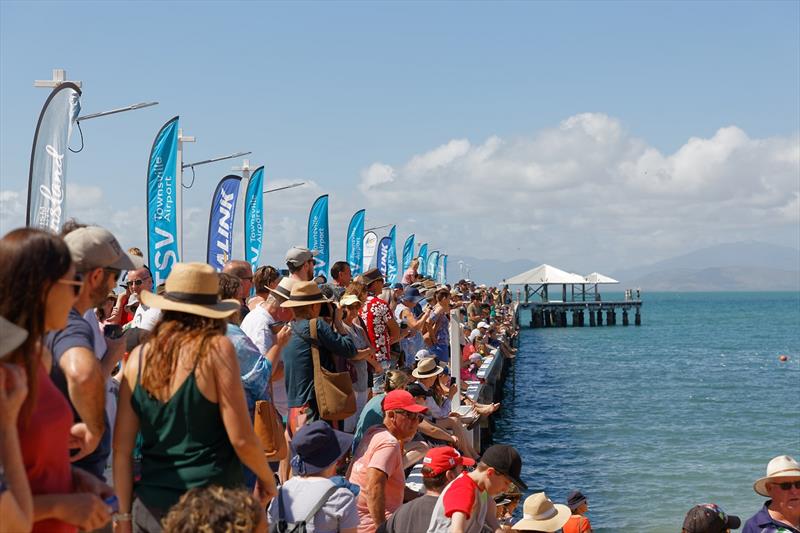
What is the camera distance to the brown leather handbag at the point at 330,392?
6090mm

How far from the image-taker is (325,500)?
455 cm

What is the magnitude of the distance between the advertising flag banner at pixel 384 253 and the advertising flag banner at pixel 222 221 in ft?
55.0

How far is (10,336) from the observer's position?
2.61 meters

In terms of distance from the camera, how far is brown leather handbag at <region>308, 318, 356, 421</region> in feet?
20.0

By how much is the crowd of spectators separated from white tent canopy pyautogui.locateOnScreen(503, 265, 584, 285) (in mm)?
74147

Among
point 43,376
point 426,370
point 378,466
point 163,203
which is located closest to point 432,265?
point 163,203

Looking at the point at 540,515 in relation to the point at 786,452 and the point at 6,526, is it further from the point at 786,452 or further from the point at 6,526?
the point at 786,452

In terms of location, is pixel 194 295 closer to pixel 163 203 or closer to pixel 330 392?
pixel 330 392

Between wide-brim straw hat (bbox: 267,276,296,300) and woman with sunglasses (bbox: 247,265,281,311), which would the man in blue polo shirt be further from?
woman with sunglasses (bbox: 247,265,281,311)

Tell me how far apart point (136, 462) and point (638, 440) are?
67.2 ft

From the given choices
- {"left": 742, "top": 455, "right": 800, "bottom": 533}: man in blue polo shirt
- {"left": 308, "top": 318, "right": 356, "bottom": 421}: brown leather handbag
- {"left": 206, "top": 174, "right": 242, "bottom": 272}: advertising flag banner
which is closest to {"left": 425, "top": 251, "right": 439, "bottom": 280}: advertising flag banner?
{"left": 206, "top": 174, "right": 242, "bottom": 272}: advertising flag banner

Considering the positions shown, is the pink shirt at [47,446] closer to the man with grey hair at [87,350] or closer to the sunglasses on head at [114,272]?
the man with grey hair at [87,350]

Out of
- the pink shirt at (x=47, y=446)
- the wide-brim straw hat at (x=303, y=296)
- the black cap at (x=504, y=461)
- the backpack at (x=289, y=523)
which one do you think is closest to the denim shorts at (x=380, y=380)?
the wide-brim straw hat at (x=303, y=296)

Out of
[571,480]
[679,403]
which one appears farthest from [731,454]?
[679,403]
